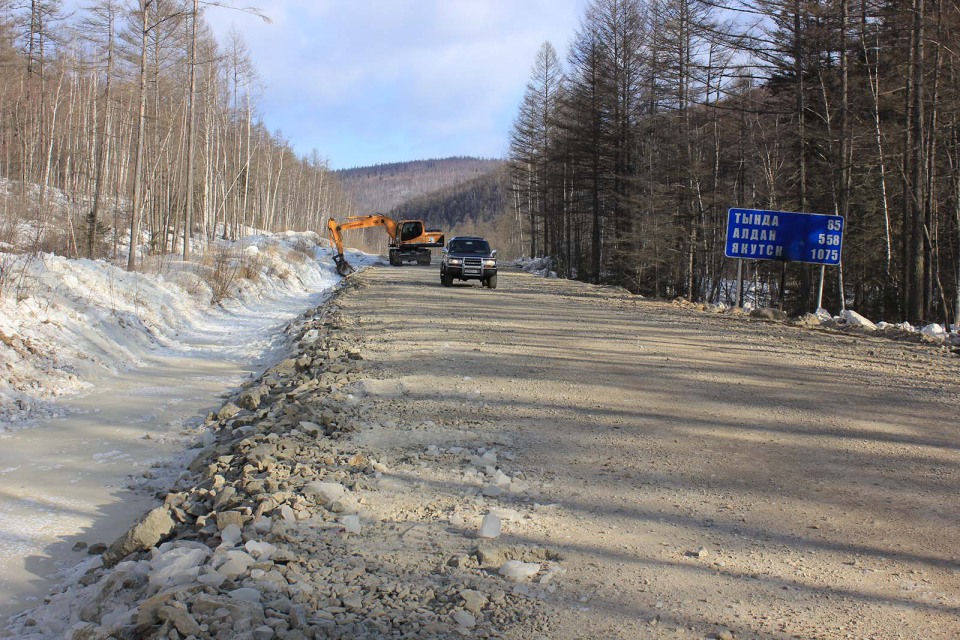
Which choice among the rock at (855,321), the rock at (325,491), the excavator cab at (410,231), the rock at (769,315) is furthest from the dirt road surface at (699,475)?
the excavator cab at (410,231)

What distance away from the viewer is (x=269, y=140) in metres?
71.4

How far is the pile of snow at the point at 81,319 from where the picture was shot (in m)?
8.71

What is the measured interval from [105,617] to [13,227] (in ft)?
47.1

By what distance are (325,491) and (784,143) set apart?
24927 millimetres

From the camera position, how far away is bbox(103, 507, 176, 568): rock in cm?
429

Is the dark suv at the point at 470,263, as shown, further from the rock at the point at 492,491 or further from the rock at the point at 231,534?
the rock at the point at 231,534

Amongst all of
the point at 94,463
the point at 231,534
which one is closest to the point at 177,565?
the point at 231,534

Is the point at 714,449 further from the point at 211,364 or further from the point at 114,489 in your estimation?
the point at 211,364

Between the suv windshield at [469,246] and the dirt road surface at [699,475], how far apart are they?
41.7 feet

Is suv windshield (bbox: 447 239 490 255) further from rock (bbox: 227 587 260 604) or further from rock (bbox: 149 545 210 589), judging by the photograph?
rock (bbox: 227 587 260 604)

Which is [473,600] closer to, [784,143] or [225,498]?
[225,498]

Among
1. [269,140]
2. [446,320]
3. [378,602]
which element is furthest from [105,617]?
[269,140]

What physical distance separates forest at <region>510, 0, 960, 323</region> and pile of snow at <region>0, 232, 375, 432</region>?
14.9 metres

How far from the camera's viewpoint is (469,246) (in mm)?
23938
